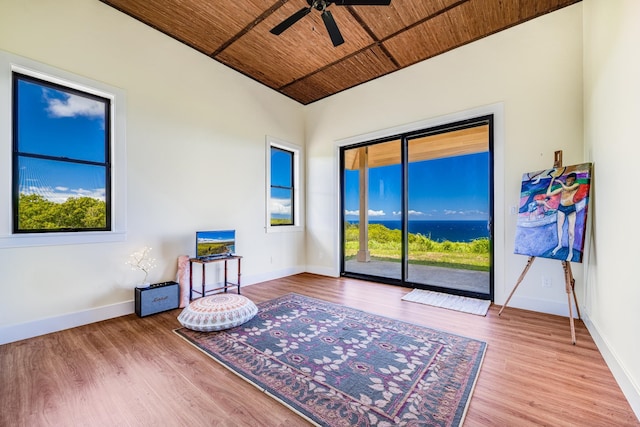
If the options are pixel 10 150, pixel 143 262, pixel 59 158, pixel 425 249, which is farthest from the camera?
pixel 425 249

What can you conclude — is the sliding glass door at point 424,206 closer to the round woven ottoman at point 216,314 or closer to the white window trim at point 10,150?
the round woven ottoman at point 216,314

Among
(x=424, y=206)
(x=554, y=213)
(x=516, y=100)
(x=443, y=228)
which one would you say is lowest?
(x=443, y=228)

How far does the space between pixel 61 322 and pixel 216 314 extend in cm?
164

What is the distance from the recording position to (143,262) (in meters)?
3.33

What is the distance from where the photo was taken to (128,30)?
3.25m

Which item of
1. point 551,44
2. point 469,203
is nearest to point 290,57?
point 551,44

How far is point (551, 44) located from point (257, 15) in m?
3.54

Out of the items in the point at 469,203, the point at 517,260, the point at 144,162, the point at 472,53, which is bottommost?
the point at 517,260

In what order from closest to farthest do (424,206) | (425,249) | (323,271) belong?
1. (424,206)
2. (425,249)
3. (323,271)

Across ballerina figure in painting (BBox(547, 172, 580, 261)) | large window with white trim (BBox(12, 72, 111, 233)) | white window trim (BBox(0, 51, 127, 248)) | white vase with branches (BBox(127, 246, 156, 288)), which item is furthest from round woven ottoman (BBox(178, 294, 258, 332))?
ballerina figure in painting (BBox(547, 172, 580, 261))

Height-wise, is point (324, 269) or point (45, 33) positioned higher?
point (45, 33)

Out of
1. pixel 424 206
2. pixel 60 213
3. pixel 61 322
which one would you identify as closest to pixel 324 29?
pixel 424 206

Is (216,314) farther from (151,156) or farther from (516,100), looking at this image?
(516,100)

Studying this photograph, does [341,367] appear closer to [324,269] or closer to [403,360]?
[403,360]
